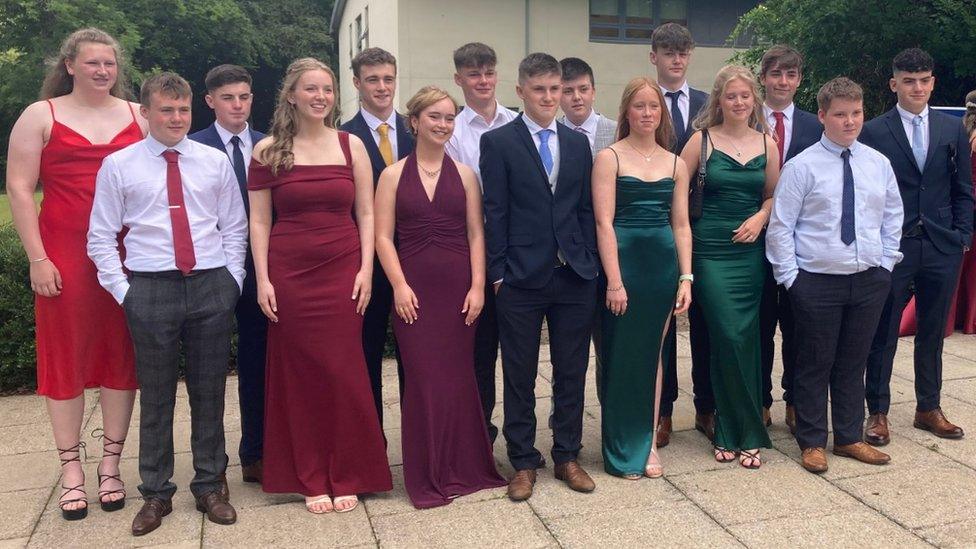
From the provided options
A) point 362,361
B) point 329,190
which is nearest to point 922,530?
point 362,361

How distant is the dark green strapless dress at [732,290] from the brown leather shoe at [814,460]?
0.67ft

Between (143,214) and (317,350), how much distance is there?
38.9 inches

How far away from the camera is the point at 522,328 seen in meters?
4.14

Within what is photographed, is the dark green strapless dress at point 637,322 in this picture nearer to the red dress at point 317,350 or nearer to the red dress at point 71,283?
the red dress at point 317,350

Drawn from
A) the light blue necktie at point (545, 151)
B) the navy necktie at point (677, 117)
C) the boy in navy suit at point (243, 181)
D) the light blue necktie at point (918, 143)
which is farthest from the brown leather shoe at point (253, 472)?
the light blue necktie at point (918, 143)

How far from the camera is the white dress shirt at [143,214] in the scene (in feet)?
12.3

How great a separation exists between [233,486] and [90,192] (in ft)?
5.40

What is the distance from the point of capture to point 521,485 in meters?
4.13

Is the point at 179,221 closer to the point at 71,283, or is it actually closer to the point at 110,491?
the point at 71,283

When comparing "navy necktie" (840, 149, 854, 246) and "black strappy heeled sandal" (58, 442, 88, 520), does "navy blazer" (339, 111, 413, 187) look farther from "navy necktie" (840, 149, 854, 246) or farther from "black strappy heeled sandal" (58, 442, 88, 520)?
"navy necktie" (840, 149, 854, 246)

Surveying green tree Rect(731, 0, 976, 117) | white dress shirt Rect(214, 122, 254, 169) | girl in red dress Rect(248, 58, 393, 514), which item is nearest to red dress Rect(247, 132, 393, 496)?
girl in red dress Rect(248, 58, 393, 514)

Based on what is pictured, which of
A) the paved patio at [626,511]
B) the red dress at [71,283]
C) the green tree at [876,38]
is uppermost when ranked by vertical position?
the green tree at [876,38]

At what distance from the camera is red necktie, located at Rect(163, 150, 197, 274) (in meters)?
3.77

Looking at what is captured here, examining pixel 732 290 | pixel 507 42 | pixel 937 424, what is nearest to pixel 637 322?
pixel 732 290
